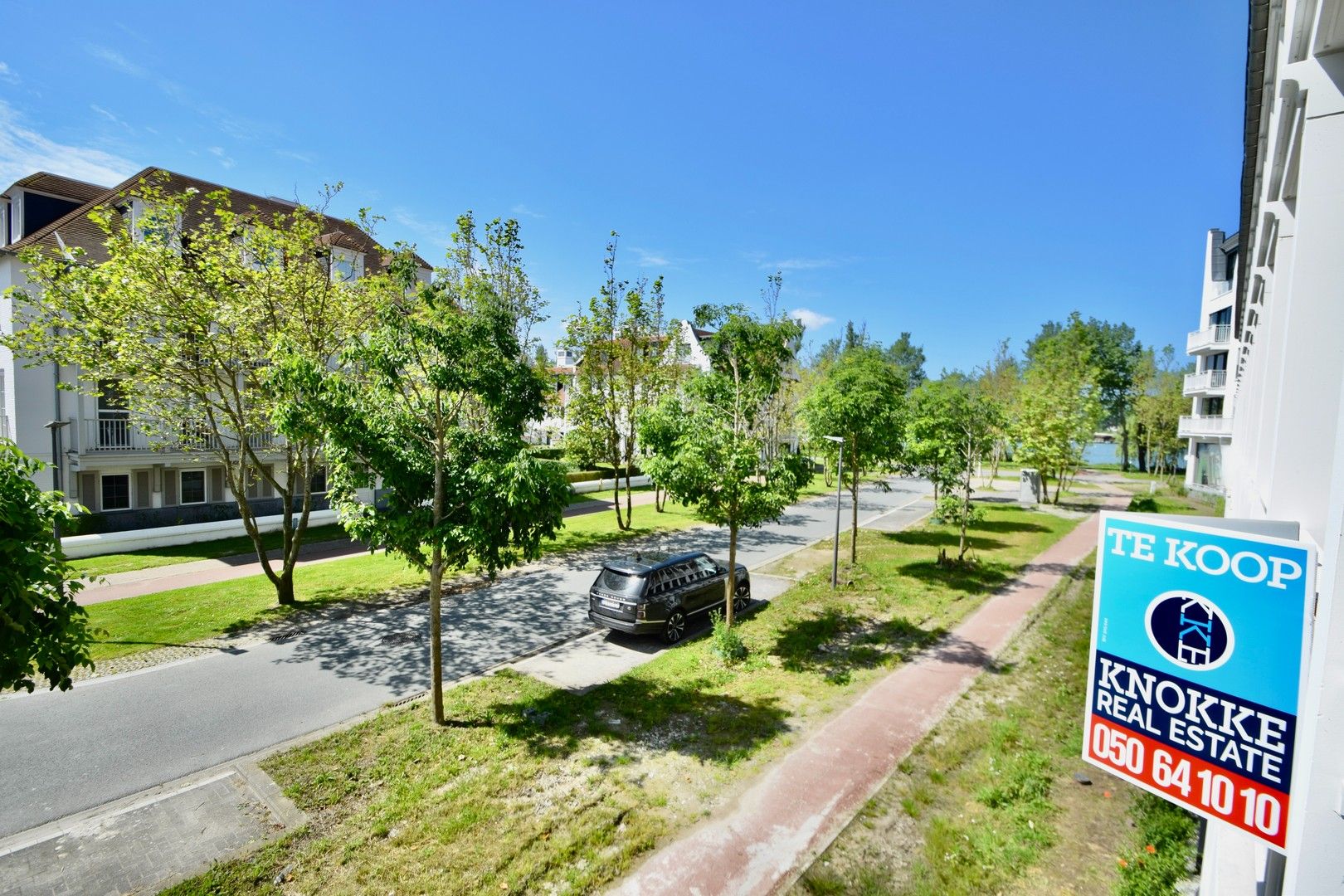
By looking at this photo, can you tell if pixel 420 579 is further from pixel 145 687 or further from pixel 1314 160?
pixel 1314 160

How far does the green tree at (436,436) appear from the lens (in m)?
8.93

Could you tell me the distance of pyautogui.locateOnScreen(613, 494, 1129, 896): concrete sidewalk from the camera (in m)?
6.50

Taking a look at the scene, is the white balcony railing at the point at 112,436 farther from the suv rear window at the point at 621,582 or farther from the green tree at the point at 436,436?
Result: the suv rear window at the point at 621,582

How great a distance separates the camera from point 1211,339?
3681cm

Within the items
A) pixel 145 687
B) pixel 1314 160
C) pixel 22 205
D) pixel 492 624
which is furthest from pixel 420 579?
pixel 22 205

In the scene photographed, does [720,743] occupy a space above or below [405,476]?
below

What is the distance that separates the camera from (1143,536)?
3.29 metres

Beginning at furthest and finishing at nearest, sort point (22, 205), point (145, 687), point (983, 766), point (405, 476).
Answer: point (22, 205) → point (145, 687) → point (405, 476) → point (983, 766)

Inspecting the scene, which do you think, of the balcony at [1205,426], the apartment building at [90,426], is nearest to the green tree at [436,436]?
the apartment building at [90,426]

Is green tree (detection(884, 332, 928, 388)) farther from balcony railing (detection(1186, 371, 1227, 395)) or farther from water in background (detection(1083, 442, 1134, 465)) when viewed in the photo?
balcony railing (detection(1186, 371, 1227, 395))

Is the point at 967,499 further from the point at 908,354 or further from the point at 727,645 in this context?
the point at 908,354

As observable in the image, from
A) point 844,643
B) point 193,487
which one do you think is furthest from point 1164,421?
point 193,487

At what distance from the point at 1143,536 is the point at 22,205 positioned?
3287cm

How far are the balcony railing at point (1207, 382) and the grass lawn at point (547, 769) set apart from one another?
34452 mm
